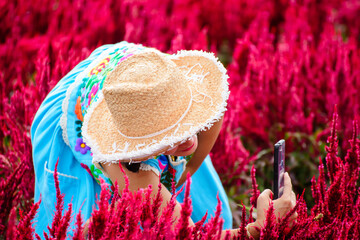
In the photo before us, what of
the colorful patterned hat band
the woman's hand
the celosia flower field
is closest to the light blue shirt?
the celosia flower field

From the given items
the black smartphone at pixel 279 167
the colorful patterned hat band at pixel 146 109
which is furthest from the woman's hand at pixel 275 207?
the colorful patterned hat band at pixel 146 109

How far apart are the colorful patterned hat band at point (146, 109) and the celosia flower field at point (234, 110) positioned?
17 cm

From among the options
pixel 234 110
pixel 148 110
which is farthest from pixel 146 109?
pixel 234 110

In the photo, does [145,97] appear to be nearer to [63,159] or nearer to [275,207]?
[275,207]

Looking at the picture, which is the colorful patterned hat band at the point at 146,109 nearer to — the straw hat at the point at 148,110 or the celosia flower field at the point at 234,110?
the straw hat at the point at 148,110

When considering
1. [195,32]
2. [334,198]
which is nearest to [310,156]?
[334,198]

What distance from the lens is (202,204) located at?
6.00 feet

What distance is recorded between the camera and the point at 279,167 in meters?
1.16

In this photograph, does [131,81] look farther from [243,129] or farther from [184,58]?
[243,129]

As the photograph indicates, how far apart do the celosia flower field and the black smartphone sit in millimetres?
69

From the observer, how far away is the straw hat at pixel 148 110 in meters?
1.13

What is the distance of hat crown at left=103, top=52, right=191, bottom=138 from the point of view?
1126 mm

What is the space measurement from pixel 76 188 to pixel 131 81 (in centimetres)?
62

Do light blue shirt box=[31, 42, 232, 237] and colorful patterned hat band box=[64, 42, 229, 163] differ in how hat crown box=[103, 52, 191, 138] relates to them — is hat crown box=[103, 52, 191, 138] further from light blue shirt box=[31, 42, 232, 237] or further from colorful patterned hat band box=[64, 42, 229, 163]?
light blue shirt box=[31, 42, 232, 237]
